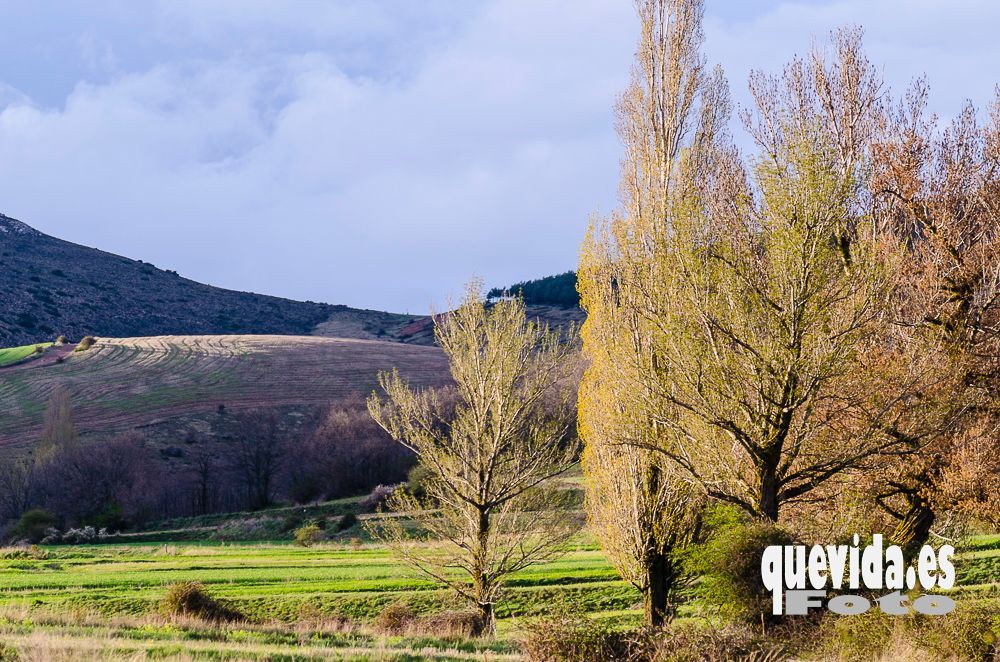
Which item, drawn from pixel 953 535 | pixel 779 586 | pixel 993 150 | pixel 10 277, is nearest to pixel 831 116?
pixel 993 150

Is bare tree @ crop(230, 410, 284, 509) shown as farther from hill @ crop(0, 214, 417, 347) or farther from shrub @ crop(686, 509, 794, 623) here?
shrub @ crop(686, 509, 794, 623)

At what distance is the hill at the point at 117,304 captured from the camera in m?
130

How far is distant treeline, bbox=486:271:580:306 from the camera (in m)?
140

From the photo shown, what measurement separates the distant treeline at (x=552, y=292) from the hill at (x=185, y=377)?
29.2 metres

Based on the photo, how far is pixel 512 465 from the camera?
24.9 m

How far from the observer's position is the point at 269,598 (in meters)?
31.4

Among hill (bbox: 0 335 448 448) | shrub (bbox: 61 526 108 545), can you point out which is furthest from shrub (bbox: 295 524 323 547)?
hill (bbox: 0 335 448 448)

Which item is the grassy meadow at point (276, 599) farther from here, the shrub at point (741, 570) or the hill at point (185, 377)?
the hill at point (185, 377)

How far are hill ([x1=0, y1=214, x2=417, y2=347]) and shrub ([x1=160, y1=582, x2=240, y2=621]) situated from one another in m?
113

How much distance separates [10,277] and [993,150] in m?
148

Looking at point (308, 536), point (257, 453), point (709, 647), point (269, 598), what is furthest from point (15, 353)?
point (709, 647)

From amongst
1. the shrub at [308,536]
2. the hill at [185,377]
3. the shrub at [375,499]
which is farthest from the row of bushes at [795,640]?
the hill at [185,377]

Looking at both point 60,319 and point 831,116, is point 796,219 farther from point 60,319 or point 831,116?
point 60,319

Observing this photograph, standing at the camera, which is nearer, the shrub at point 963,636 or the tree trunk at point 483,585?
the shrub at point 963,636
